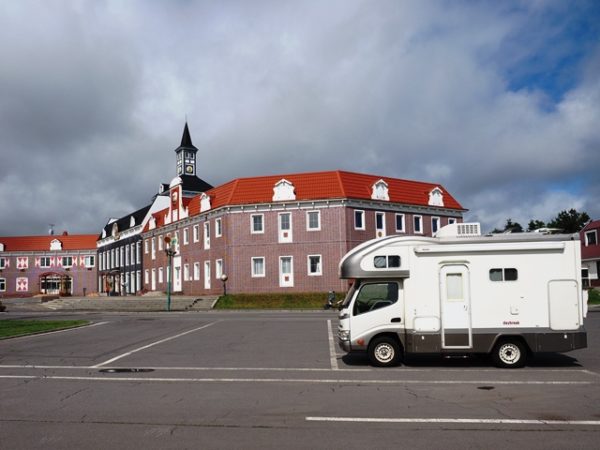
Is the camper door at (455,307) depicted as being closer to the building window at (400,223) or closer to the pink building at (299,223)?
the pink building at (299,223)

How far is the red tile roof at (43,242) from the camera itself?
84.2m

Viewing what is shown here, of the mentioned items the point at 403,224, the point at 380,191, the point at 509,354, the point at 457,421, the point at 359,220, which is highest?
the point at 380,191

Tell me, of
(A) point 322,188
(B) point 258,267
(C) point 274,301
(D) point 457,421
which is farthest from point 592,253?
(D) point 457,421

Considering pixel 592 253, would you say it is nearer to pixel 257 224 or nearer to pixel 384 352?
pixel 257 224

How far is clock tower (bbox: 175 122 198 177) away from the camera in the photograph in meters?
73.8

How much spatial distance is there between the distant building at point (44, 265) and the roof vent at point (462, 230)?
78.3 m

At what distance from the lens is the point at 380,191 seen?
4600 centimetres

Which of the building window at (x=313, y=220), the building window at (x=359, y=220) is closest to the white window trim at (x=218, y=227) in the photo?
the building window at (x=313, y=220)

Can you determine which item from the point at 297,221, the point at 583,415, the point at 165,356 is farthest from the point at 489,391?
the point at 297,221

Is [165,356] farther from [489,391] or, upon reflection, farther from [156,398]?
[489,391]

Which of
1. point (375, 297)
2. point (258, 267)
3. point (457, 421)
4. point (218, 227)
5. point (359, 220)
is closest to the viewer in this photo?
point (457, 421)

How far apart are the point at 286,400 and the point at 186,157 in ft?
223

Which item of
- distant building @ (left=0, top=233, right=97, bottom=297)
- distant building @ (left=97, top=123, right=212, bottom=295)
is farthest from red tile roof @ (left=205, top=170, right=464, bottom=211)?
distant building @ (left=0, top=233, right=97, bottom=297)

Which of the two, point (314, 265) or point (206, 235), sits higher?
point (206, 235)
